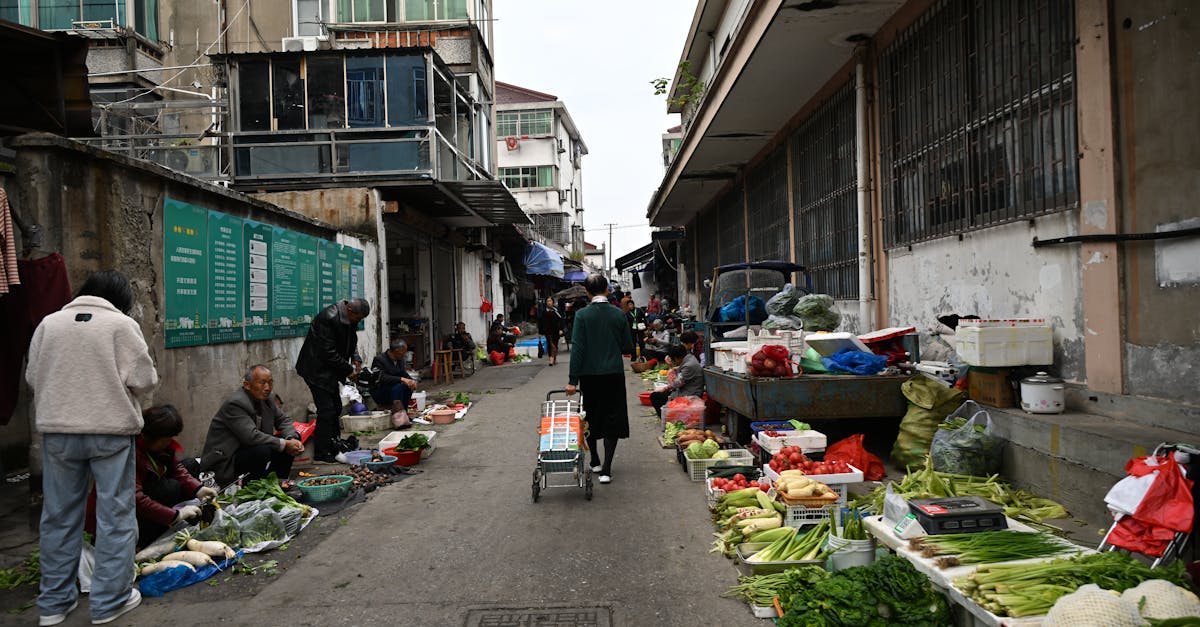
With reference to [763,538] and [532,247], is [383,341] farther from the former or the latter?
[532,247]

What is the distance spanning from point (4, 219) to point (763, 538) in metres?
5.70

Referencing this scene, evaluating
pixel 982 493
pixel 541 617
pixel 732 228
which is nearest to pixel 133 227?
pixel 541 617

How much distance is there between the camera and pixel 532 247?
30203 millimetres

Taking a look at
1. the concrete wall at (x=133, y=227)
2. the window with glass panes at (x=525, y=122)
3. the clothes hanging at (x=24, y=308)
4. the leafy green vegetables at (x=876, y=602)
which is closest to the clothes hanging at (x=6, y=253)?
the clothes hanging at (x=24, y=308)

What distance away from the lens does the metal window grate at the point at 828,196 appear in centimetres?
1105

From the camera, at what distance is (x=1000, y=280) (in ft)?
22.9

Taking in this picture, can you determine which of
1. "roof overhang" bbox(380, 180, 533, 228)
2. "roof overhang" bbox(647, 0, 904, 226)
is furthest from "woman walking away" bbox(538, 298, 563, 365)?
"roof overhang" bbox(647, 0, 904, 226)

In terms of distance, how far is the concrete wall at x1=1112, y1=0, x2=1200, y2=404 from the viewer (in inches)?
188

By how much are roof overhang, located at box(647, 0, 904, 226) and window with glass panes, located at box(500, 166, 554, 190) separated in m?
26.3

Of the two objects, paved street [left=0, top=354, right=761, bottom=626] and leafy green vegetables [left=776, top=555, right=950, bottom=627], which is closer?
leafy green vegetables [left=776, top=555, right=950, bottom=627]

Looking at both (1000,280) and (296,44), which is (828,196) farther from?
(296,44)

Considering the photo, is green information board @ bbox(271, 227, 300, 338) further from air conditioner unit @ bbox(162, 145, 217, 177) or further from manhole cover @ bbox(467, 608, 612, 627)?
manhole cover @ bbox(467, 608, 612, 627)

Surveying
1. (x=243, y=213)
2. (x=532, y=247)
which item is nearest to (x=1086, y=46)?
(x=243, y=213)

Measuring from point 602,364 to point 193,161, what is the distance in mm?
12278
